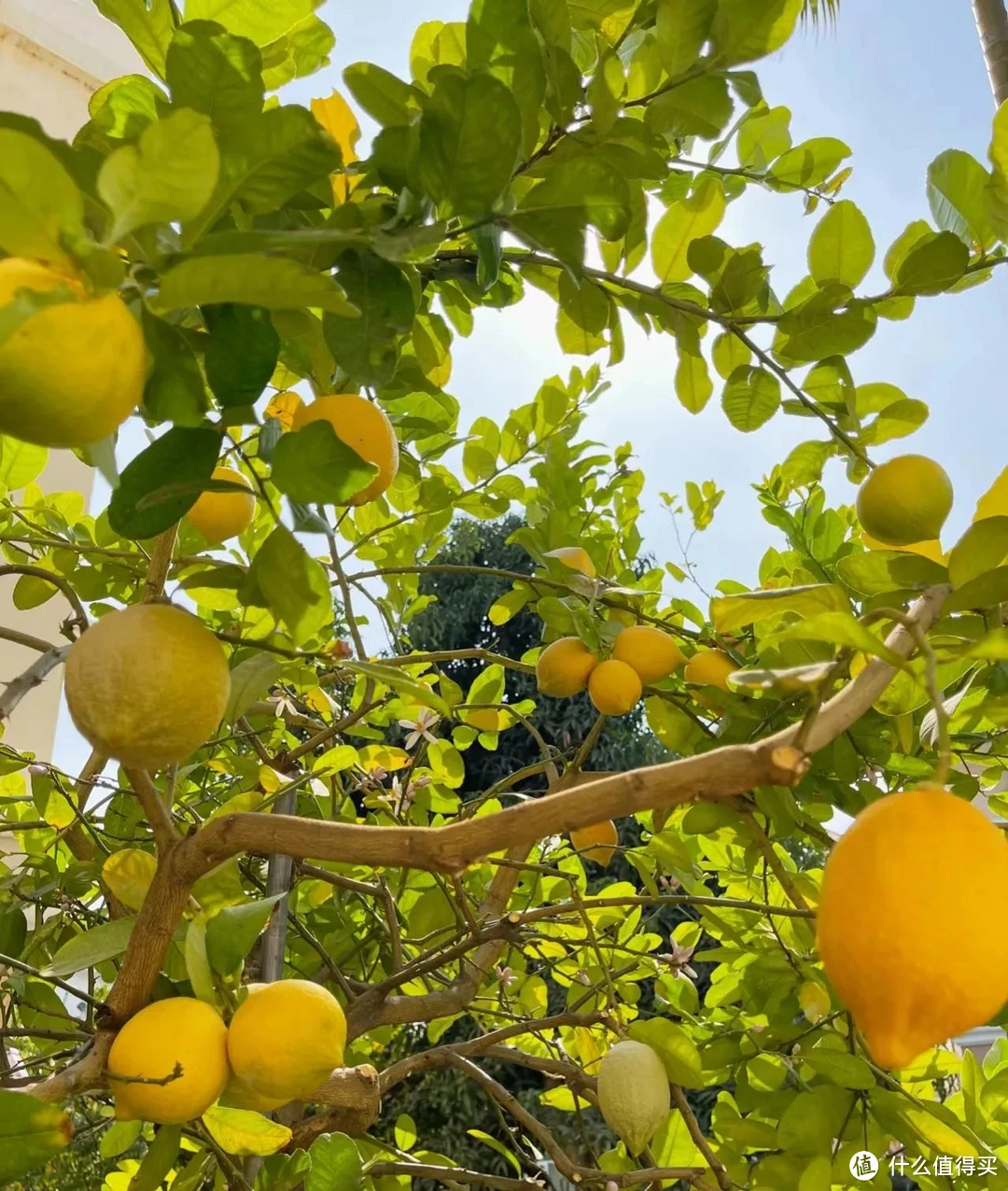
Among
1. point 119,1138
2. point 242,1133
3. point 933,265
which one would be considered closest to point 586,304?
point 933,265

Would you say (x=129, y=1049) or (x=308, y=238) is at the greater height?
(x=308, y=238)

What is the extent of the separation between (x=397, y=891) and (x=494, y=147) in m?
0.96

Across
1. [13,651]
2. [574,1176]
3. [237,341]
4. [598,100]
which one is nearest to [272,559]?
[237,341]

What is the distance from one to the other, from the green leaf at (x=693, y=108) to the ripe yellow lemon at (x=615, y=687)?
366 mm

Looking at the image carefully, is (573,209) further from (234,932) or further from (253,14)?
(234,932)

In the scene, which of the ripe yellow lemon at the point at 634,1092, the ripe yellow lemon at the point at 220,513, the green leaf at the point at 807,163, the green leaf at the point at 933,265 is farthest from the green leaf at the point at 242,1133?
the green leaf at the point at 807,163

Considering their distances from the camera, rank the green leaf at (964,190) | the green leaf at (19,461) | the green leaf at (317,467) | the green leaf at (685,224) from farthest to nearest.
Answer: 1. the green leaf at (19,461)
2. the green leaf at (685,224)
3. the green leaf at (964,190)
4. the green leaf at (317,467)

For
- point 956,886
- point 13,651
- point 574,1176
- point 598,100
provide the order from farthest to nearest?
1. point 13,651
2. point 574,1176
3. point 598,100
4. point 956,886

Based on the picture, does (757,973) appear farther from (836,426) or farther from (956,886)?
(956,886)

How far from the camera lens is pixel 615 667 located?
72 centimetres

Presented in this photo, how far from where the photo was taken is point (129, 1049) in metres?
0.40

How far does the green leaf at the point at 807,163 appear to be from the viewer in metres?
0.76

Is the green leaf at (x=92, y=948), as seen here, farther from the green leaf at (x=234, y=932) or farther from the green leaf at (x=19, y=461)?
the green leaf at (x=19, y=461)

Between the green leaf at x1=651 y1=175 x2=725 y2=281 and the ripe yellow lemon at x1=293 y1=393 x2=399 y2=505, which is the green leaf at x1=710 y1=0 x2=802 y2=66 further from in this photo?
the ripe yellow lemon at x1=293 y1=393 x2=399 y2=505
